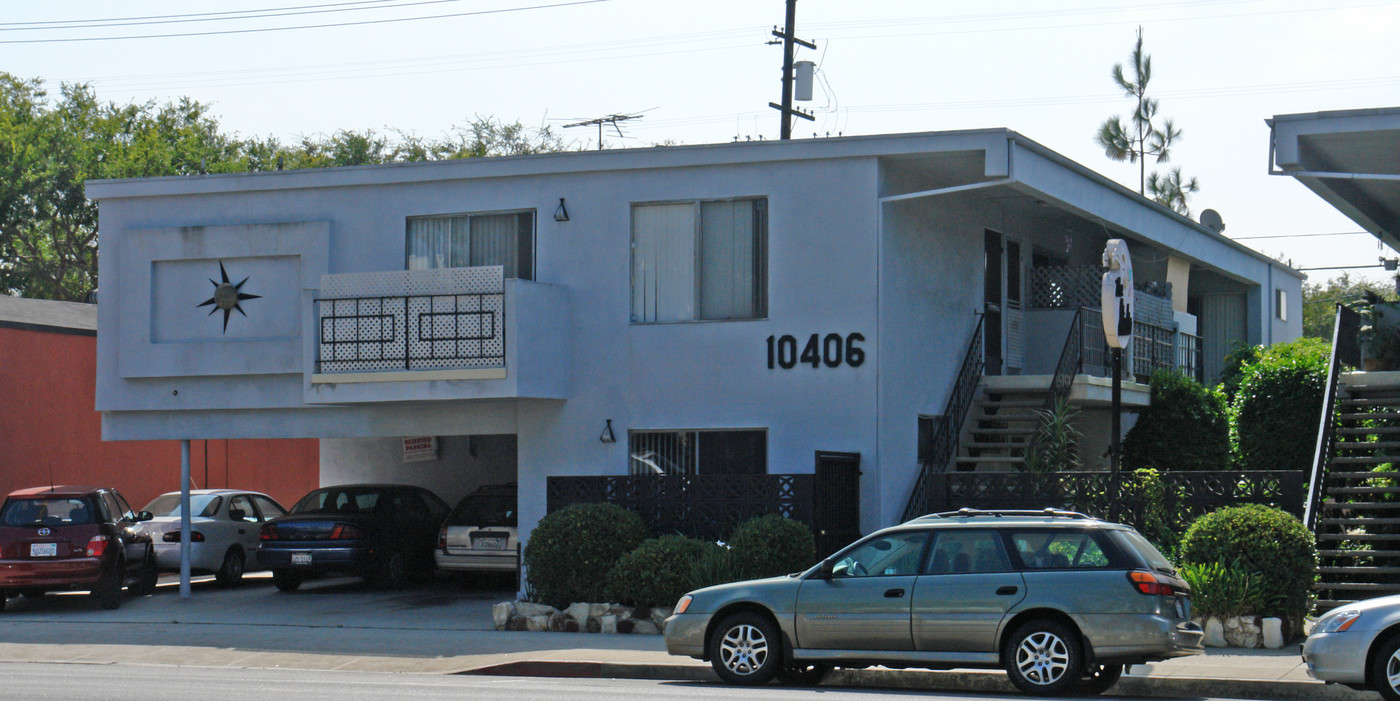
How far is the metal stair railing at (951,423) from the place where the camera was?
17938 millimetres

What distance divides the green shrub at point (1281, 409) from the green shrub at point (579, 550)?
992cm

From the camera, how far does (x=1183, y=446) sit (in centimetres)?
2159

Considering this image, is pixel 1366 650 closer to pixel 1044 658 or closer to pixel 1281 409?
pixel 1044 658

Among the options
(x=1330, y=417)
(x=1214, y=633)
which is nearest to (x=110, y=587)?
(x=1214, y=633)

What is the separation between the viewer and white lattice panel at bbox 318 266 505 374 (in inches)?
703

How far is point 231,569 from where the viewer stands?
22.5 meters

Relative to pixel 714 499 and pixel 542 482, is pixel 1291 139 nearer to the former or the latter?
pixel 714 499

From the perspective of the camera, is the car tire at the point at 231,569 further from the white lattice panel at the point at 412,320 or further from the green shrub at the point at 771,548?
the green shrub at the point at 771,548

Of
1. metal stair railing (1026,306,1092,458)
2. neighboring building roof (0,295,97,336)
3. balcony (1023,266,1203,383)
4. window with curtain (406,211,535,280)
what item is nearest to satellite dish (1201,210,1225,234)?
balcony (1023,266,1203,383)

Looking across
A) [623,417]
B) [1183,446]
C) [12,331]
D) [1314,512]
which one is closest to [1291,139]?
[1314,512]

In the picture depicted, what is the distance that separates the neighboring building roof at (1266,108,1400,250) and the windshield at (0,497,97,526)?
15.1 metres

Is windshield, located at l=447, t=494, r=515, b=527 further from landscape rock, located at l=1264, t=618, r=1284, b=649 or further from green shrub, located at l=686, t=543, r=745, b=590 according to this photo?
landscape rock, located at l=1264, t=618, r=1284, b=649

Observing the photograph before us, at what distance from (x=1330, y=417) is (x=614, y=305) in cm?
858

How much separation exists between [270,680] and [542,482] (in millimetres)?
6326
